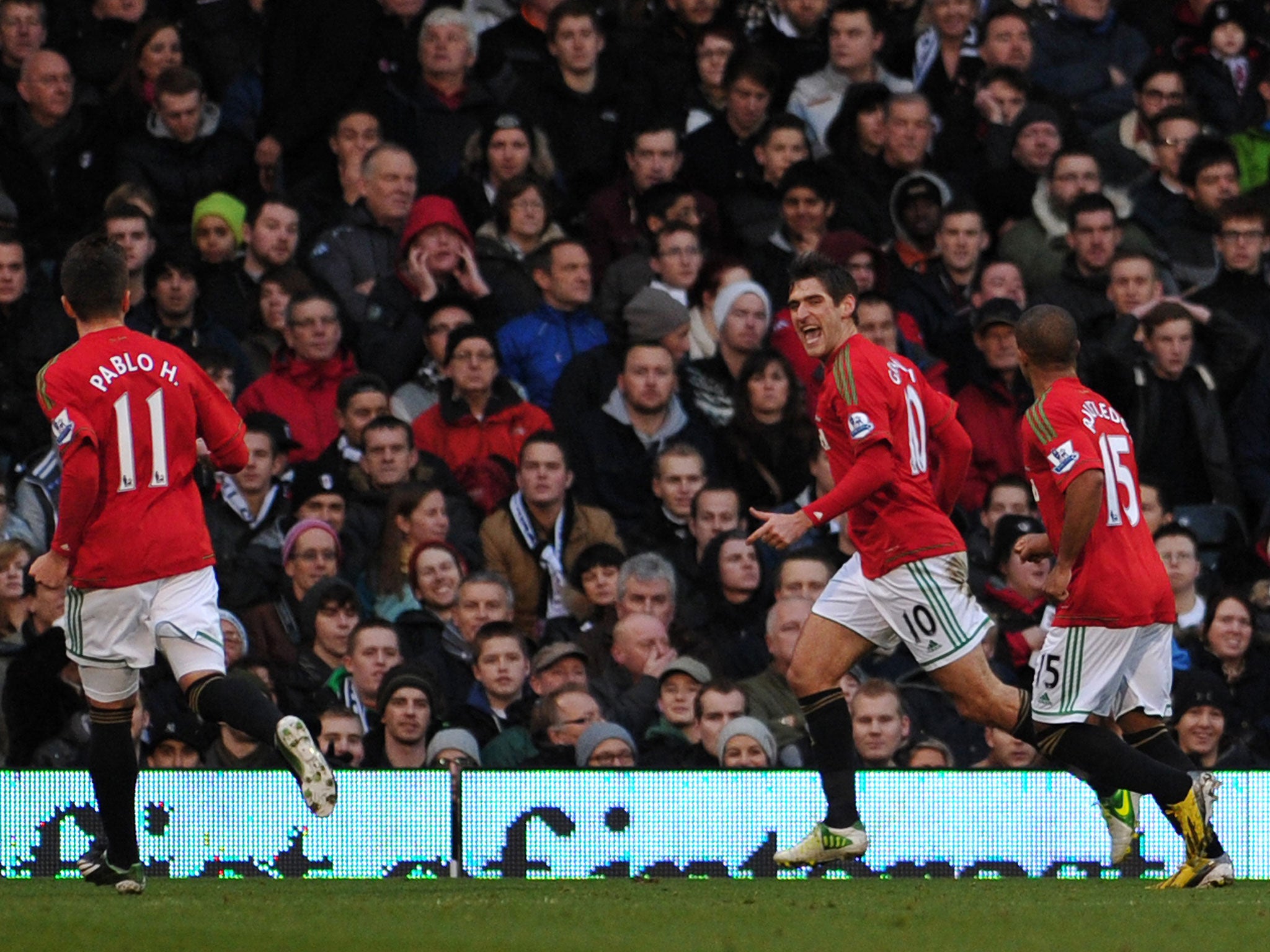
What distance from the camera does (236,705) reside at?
7617mm

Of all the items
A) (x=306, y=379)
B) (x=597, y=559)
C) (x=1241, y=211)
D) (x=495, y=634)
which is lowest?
(x=495, y=634)

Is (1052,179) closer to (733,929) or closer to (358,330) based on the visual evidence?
(358,330)

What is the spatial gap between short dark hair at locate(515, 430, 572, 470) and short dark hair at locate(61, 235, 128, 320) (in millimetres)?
4213

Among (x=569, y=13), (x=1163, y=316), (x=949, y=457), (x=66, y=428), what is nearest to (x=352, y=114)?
(x=569, y=13)

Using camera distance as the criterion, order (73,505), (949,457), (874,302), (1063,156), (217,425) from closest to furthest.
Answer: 1. (73,505)
2. (217,425)
3. (949,457)
4. (874,302)
5. (1063,156)

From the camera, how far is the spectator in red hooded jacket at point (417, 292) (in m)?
12.9

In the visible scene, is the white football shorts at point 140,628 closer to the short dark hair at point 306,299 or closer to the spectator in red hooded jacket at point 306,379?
the spectator in red hooded jacket at point 306,379

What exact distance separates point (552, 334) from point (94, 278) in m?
5.35

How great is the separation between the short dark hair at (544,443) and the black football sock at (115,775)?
425 centimetres

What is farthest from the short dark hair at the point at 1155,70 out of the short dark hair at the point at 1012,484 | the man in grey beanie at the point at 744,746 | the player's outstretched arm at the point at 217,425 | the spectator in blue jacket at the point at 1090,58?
the player's outstretched arm at the point at 217,425

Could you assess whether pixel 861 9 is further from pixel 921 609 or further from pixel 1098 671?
pixel 1098 671


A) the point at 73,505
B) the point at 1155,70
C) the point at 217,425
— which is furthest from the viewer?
the point at 1155,70

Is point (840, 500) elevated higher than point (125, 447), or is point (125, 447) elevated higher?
point (125, 447)

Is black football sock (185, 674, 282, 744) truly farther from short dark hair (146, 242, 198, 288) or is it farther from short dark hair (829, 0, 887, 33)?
short dark hair (829, 0, 887, 33)
